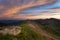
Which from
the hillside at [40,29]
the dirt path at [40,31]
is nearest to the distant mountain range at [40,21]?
the hillside at [40,29]

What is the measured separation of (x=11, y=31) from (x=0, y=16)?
334 mm

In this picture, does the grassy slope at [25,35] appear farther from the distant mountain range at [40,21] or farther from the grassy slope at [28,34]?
the distant mountain range at [40,21]

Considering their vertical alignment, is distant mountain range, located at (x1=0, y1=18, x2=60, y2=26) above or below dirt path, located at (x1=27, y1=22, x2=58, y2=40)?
above

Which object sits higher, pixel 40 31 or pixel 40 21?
pixel 40 21

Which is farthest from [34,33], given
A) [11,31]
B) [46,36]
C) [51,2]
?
[51,2]

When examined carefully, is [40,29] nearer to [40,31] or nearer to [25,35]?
[40,31]

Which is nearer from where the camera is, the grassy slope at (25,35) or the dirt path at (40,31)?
the grassy slope at (25,35)

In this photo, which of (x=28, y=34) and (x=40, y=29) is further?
(x=40, y=29)

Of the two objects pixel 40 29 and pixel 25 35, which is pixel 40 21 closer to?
pixel 40 29

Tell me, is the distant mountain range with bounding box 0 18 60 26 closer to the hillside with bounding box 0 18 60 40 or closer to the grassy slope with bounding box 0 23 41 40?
the hillside with bounding box 0 18 60 40

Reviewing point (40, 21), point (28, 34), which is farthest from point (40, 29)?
point (28, 34)

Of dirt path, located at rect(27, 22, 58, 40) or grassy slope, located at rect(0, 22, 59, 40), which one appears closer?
grassy slope, located at rect(0, 22, 59, 40)

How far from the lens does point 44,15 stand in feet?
10.3

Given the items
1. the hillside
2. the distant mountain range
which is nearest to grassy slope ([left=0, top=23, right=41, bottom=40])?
the hillside
